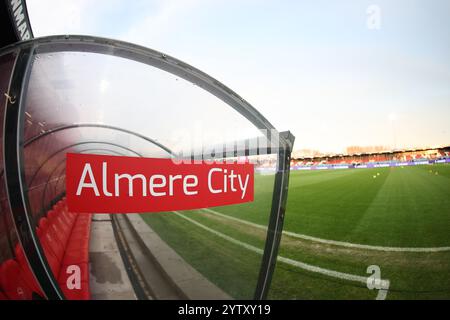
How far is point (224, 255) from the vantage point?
504 centimetres

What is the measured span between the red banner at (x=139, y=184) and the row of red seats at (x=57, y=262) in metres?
0.50

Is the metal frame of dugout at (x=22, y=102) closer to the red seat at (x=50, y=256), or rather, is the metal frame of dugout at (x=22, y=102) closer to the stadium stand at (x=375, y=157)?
the red seat at (x=50, y=256)

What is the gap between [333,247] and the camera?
215 inches

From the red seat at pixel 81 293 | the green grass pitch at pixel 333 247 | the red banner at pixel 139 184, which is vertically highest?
the red banner at pixel 139 184

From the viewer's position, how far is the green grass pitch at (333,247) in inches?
139

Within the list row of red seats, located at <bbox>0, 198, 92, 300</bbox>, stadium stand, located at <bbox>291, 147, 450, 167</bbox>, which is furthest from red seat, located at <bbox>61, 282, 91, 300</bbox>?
stadium stand, located at <bbox>291, 147, 450, 167</bbox>

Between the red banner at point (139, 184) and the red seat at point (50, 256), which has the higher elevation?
the red banner at point (139, 184)

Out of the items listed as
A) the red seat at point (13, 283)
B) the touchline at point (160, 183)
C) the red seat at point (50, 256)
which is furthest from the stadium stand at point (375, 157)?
the red seat at point (13, 283)

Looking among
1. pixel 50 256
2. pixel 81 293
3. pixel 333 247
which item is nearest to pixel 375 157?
pixel 333 247

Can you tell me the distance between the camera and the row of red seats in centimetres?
175

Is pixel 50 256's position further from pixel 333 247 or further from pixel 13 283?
pixel 333 247

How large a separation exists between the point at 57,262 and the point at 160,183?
8.14ft

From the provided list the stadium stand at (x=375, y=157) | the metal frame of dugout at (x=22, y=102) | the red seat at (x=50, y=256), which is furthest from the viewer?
the stadium stand at (x=375, y=157)
